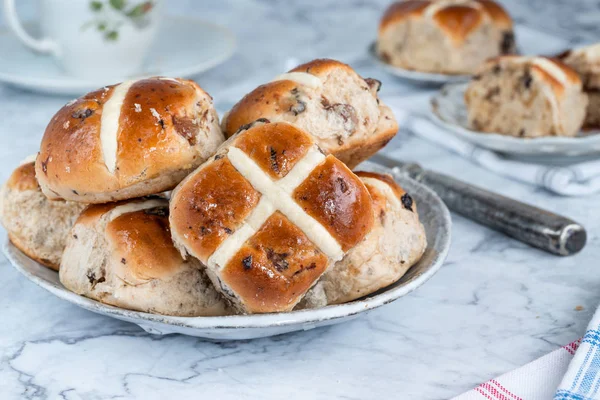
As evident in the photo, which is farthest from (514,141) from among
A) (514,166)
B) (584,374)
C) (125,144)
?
(125,144)

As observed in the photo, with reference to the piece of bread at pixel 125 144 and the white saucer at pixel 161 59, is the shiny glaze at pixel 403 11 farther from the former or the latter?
the piece of bread at pixel 125 144

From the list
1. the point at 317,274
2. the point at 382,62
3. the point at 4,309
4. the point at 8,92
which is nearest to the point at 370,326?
the point at 317,274

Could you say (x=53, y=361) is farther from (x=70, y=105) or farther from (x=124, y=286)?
(x=70, y=105)

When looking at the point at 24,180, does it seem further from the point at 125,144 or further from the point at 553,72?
the point at 553,72

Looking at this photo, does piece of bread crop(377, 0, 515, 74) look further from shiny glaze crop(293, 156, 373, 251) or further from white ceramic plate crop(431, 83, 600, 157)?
shiny glaze crop(293, 156, 373, 251)

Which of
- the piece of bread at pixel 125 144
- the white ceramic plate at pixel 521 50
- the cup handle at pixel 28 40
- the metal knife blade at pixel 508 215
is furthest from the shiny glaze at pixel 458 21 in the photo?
the piece of bread at pixel 125 144

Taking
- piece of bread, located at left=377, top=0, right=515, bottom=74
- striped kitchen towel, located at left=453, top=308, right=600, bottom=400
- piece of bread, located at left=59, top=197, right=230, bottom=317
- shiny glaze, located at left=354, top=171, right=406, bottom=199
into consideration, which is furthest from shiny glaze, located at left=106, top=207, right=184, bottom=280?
piece of bread, located at left=377, top=0, right=515, bottom=74
